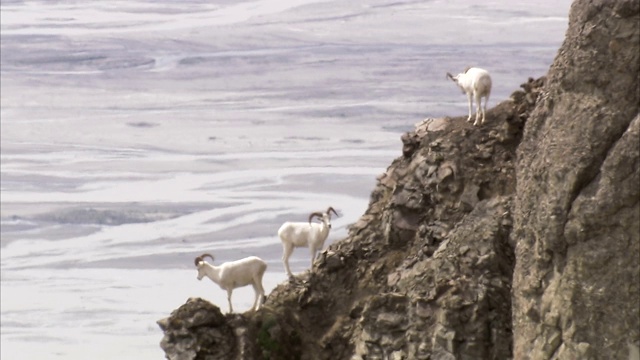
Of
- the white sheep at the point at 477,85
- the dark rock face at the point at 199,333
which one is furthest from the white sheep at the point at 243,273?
the white sheep at the point at 477,85

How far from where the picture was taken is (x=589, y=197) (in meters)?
19.7

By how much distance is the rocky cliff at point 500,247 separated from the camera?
19578 mm

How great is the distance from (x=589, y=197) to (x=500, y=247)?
2.79m

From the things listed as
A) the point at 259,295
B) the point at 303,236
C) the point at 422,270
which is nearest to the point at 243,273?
the point at 259,295

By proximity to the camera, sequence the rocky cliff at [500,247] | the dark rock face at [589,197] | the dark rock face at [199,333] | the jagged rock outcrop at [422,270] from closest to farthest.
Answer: the dark rock face at [589,197] → the rocky cliff at [500,247] → the jagged rock outcrop at [422,270] → the dark rock face at [199,333]

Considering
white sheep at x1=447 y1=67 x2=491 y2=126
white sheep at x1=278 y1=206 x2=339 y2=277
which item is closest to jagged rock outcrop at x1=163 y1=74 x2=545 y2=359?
white sheep at x1=447 y1=67 x2=491 y2=126

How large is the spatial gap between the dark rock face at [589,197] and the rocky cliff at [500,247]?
16mm

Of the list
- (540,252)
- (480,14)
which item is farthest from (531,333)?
(480,14)

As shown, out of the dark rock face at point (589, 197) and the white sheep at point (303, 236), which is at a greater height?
the dark rock face at point (589, 197)

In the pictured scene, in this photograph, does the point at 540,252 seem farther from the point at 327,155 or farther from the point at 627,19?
the point at 327,155

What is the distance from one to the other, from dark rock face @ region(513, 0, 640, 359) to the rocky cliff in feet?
0.05

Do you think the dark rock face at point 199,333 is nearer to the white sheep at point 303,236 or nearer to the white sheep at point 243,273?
the white sheep at point 243,273

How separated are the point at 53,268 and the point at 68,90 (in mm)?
26052

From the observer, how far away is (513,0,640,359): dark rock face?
19.4 metres
